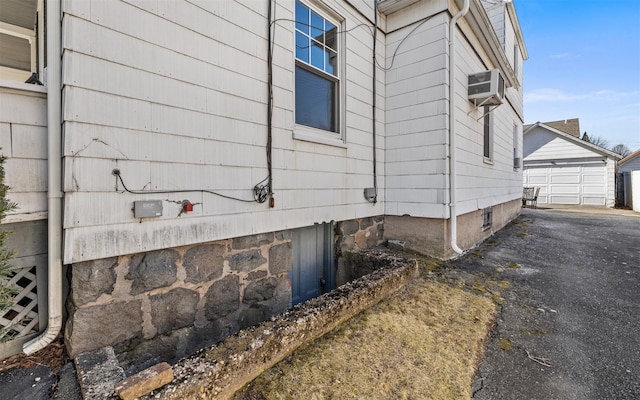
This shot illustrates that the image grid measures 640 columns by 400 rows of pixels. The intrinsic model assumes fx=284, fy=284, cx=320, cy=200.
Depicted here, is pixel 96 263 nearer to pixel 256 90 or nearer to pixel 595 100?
pixel 256 90

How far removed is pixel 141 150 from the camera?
212 centimetres

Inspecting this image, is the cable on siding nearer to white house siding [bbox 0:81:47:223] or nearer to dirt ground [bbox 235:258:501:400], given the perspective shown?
white house siding [bbox 0:81:47:223]

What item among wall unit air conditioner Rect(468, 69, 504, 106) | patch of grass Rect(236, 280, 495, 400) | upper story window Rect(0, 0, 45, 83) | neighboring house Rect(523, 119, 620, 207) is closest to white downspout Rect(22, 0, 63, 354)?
upper story window Rect(0, 0, 45, 83)

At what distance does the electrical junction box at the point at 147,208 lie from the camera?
2088mm

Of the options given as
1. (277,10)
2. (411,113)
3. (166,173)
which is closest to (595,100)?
(411,113)

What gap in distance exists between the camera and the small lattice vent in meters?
1.87

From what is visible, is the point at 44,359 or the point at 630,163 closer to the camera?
the point at 44,359

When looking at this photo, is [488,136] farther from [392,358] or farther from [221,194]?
[221,194]

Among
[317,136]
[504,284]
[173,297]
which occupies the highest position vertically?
[317,136]

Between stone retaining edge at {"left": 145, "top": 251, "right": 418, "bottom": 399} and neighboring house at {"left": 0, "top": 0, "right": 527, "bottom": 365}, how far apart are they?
81 centimetres

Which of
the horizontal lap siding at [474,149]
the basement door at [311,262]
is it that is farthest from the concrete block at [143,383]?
the horizontal lap siding at [474,149]

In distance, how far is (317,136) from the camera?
3529 mm

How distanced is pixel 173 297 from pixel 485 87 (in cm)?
546

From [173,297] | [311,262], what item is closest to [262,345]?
[173,297]
